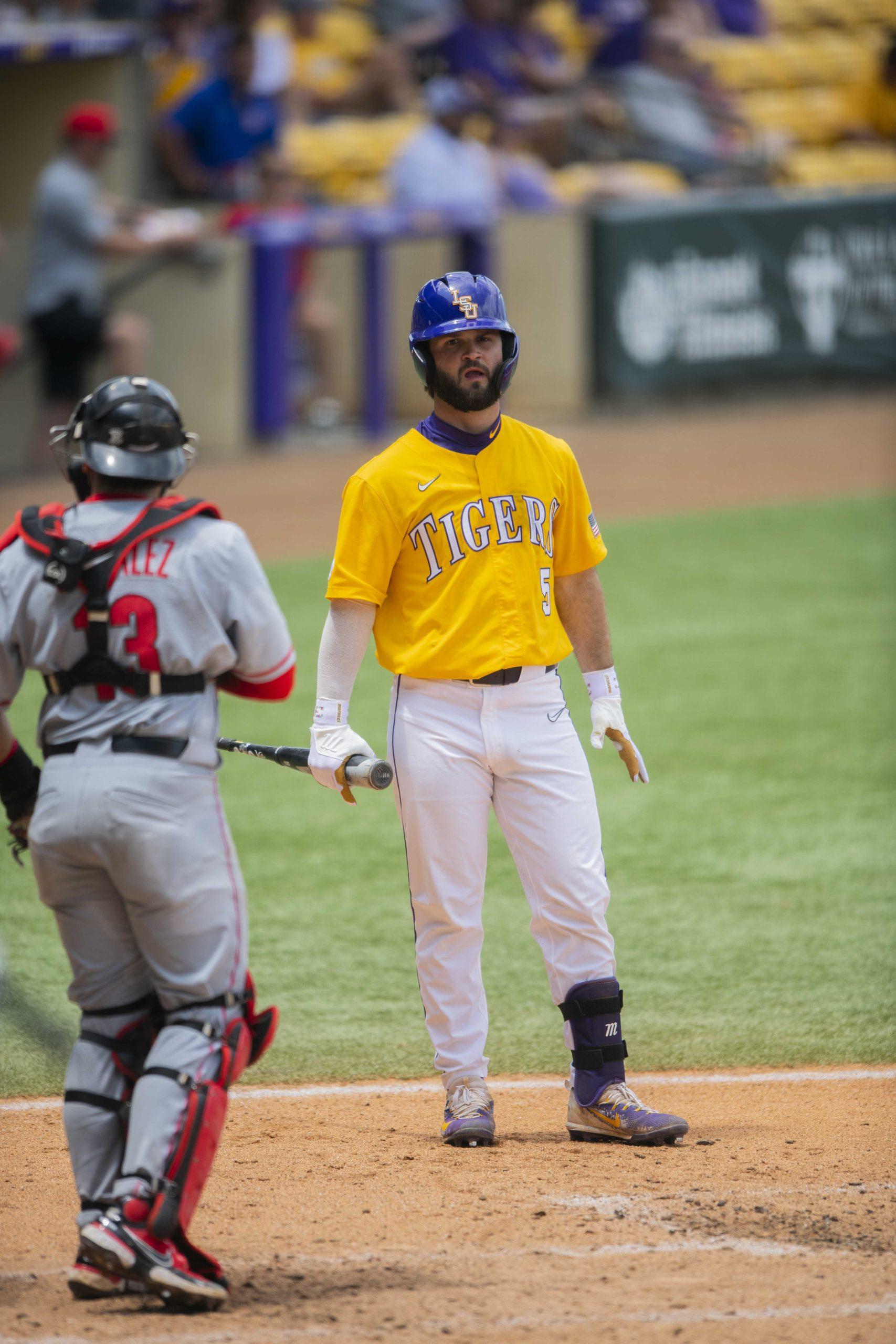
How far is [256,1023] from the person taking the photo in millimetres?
3605

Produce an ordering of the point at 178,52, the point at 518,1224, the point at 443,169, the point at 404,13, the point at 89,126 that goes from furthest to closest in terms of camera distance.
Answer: the point at 404,13
the point at 178,52
the point at 443,169
the point at 89,126
the point at 518,1224

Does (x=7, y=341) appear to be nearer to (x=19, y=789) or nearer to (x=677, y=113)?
(x=677, y=113)

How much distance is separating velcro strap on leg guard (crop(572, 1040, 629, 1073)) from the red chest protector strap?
1.53 m

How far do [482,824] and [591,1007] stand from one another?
52cm

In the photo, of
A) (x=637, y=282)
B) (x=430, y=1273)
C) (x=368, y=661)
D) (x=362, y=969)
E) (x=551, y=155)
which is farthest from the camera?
(x=551, y=155)

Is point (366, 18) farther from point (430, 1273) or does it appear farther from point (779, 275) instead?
point (430, 1273)

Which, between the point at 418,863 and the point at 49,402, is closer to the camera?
the point at 418,863

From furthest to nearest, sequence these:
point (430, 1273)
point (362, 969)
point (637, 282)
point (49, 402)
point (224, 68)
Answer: point (637, 282) < point (224, 68) < point (49, 402) < point (362, 969) < point (430, 1273)

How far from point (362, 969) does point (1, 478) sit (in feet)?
26.1

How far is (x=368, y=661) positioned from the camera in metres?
9.96

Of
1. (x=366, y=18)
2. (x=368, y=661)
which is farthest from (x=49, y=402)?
(x=366, y=18)

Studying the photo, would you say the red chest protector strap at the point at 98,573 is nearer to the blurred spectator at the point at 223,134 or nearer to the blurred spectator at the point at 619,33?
the blurred spectator at the point at 223,134

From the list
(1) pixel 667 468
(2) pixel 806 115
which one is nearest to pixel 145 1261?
(1) pixel 667 468

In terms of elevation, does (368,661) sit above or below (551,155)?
below
